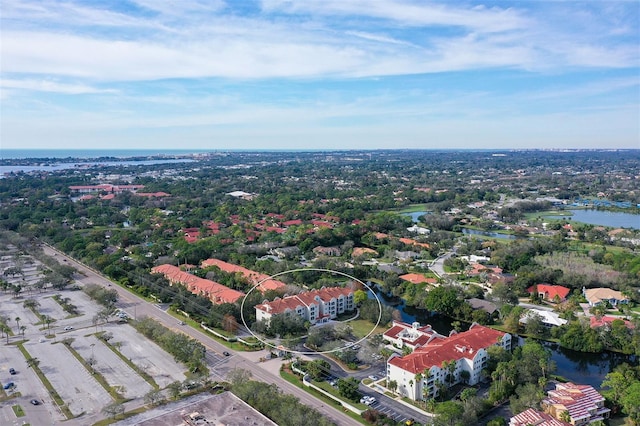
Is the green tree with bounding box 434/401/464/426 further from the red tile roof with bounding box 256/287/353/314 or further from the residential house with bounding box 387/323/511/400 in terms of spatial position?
the red tile roof with bounding box 256/287/353/314

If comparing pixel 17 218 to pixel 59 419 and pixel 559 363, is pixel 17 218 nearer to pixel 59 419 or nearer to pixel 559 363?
pixel 59 419

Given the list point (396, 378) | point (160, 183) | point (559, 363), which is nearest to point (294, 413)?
point (396, 378)

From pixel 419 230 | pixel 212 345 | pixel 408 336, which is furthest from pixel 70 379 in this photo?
pixel 419 230

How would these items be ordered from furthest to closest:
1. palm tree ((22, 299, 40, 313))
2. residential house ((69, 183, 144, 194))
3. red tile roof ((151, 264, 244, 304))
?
residential house ((69, 183, 144, 194)), palm tree ((22, 299, 40, 313)), red tile roof ((151, 264, 244, 304))

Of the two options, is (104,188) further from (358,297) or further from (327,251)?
(358,297)

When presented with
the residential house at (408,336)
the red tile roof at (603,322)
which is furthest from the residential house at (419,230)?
the residential house at (408,336)

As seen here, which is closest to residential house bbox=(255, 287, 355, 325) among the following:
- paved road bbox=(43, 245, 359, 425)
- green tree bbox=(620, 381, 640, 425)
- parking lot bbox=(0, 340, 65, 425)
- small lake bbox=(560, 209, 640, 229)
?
paved road bbox=(43, 245, 359, 425)
